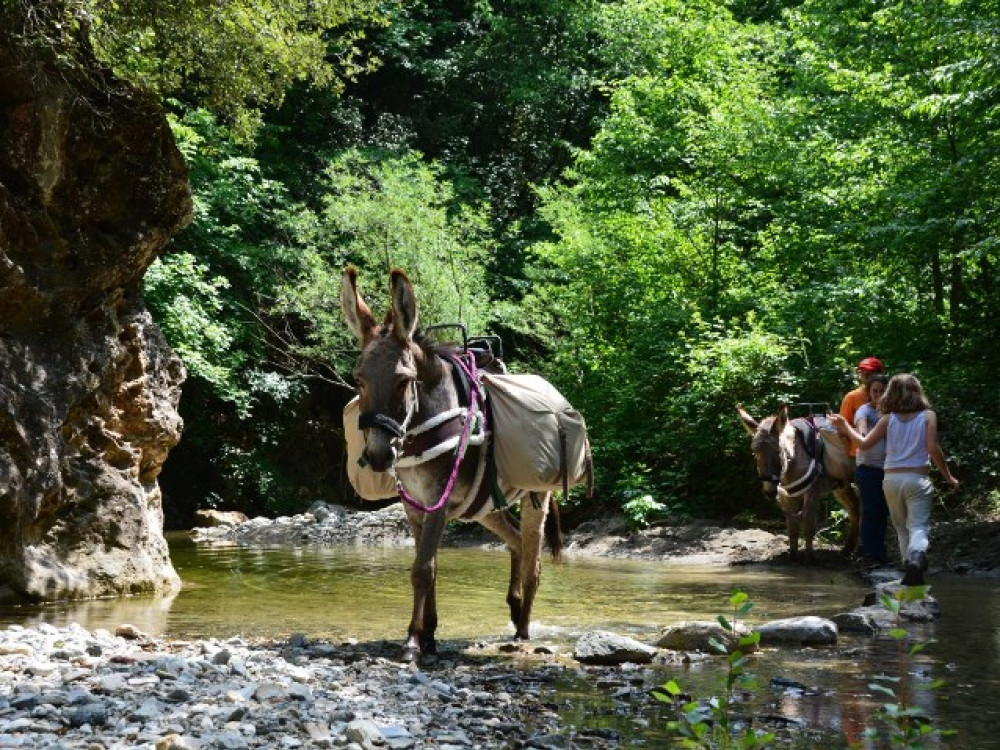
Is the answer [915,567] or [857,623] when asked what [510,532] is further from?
[915,567]

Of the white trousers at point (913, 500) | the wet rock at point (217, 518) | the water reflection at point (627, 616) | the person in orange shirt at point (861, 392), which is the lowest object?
the water reflection at point (627, 616)

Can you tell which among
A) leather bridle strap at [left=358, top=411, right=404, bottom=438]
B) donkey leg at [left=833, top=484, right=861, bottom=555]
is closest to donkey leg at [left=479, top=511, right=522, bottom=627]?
leather bridle strap at [left=358, top=411, right=404, bottom=438]

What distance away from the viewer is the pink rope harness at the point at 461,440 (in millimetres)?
7480

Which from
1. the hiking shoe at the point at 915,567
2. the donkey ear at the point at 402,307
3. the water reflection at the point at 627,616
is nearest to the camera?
the water reflection at the point at 627,616

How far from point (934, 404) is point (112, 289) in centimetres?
1162

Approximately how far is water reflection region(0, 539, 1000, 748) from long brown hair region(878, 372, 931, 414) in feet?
6.02

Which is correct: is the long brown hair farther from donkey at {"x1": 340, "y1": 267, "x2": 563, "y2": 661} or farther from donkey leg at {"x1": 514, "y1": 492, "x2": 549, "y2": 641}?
donkey at {"x1": 340, "y1": 267, "x2": 563, "y2": 661}

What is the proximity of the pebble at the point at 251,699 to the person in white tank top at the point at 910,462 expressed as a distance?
4839mm

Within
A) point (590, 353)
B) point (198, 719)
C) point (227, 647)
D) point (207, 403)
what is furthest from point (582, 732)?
point (207, 403)

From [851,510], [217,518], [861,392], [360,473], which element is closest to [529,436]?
[360,473]

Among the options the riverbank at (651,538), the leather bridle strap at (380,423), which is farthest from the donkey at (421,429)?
the riverbank at (651,538)

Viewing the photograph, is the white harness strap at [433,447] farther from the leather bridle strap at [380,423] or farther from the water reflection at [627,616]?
the water reflection at [627,616]

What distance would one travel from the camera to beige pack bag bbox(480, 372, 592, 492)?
8008 mm

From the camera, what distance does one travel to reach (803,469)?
14.9m
